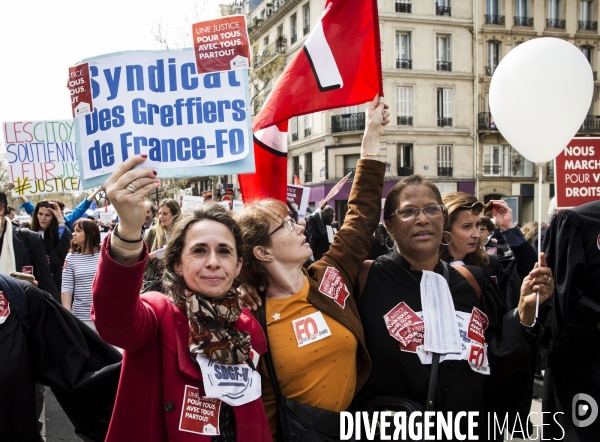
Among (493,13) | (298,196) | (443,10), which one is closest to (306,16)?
(443,10)

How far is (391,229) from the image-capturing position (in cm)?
282

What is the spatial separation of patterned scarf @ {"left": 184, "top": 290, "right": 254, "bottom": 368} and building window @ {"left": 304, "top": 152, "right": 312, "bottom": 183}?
104 ft

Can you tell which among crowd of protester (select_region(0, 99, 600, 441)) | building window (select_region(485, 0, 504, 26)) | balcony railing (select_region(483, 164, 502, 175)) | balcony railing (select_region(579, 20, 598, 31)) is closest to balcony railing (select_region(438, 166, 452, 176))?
balcony railing (select_region(483, 164, 502, 175))

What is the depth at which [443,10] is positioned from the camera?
3073 cm

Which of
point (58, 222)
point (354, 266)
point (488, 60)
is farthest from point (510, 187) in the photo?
point (354, 266)

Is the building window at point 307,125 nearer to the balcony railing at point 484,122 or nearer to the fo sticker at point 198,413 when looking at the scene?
the balcony railing at point 484,122

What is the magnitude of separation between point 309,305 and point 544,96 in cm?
191

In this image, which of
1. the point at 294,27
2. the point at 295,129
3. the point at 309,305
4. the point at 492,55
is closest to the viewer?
the point at 309,305

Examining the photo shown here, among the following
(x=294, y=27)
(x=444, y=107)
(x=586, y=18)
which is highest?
(x=294, y=27)

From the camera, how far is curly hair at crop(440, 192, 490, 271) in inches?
157

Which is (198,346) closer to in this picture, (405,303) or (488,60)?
(405,303)

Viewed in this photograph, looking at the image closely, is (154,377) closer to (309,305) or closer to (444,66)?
(309,305)

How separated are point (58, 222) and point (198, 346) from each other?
5583mm

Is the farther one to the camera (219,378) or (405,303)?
(405,303)
